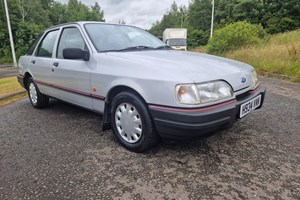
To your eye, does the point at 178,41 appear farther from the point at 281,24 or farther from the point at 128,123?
the point at 128,123

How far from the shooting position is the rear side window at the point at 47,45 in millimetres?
4061

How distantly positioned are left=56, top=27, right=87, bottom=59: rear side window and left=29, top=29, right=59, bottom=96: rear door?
0.22 m

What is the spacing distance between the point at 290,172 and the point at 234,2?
38.8 m

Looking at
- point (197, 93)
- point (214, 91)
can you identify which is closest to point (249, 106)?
point (214, 91)

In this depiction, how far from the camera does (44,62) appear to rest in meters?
4.08

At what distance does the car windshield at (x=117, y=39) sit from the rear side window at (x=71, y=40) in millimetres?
Result: 180

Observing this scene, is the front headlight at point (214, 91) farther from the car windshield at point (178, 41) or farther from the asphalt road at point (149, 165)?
the car windshield at point (178, 41)

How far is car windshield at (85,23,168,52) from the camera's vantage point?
318cm

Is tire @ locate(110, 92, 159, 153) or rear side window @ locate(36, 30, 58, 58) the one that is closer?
tire @ locate(110, 92, 159, 153)

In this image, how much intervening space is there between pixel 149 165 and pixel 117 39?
6.01 ft

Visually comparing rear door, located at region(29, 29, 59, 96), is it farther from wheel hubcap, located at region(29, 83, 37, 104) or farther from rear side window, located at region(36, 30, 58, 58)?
wheel hubcap, located at region(29, 83, 37, 104)

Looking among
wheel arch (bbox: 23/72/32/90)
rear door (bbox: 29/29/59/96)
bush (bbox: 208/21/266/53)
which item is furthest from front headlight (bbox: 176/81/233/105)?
bush (bbox: 208/21/266/53)

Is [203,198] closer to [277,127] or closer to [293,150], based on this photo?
[293,150]

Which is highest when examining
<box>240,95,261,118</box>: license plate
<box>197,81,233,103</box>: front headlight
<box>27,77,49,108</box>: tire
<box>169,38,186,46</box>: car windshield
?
<box>169,38,186,46</box>: car windshield
